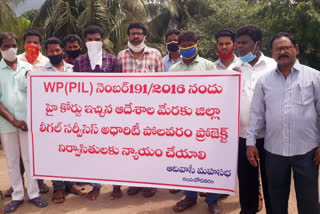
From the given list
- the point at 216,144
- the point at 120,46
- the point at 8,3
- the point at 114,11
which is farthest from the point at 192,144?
the point at 8,3

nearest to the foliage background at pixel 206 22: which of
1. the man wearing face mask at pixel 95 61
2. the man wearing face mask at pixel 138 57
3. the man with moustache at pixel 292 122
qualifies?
the man wearing face mask at pixel 95 61

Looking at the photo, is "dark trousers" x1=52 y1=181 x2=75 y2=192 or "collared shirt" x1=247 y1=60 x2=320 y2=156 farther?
"dark trousers" x1=52 y1=181 x2=75 y2=192

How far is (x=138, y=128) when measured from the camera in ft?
10.8

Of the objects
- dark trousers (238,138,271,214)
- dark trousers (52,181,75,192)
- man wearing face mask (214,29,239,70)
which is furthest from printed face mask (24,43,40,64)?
dark trousers (238,138,271,214)

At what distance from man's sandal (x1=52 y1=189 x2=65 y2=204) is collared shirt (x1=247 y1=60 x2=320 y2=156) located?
275 cm

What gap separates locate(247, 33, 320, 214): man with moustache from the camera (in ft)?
7.55

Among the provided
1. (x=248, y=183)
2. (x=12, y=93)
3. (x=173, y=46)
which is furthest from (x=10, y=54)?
(x=248, y=183)

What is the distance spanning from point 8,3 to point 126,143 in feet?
29.1

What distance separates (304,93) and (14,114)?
313 cm

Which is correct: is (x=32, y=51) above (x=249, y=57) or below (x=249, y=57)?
above

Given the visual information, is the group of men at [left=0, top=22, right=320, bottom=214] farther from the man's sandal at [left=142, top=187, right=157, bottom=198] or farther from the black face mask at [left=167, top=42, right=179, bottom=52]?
the black face mask at [left=167, top=42, right=179, bottom=52]

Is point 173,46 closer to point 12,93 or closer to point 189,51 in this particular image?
point 189,51

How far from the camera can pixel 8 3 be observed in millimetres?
9664

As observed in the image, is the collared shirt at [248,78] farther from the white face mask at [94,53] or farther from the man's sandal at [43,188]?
the man's sandal at [43,188]
